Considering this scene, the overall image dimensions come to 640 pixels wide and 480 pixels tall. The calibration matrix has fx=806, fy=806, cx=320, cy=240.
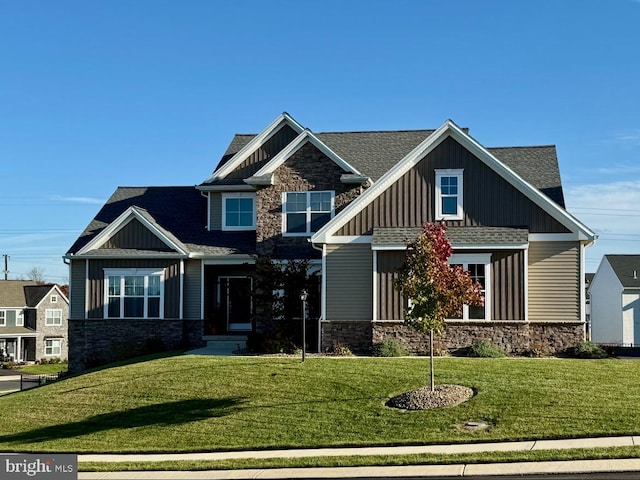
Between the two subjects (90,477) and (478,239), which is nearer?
(90,477)

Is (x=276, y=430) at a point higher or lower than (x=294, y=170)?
lower

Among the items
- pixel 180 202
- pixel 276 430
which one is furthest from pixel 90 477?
pixel 180 202

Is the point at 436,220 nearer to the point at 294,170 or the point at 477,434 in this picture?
the point at 294,170

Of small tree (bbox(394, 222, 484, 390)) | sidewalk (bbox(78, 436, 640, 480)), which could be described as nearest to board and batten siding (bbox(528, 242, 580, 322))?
small tree (bbox(394, 222, 484, 390))

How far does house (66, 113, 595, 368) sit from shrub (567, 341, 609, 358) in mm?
574

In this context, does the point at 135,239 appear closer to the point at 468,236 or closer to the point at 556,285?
the point at 468,236

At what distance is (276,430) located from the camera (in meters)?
18.5

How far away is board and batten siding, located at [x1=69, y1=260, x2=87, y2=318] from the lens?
3309cm

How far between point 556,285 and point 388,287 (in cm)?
559

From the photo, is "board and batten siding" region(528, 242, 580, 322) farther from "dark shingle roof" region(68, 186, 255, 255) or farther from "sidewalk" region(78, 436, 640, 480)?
"dark shingle roof" region(68, 186, 255, 255)

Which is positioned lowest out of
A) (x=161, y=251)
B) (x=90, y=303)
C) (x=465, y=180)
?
(x=90, y=303)

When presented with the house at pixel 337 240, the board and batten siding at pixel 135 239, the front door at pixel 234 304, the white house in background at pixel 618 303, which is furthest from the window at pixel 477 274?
the white house in background at pixel 618 303

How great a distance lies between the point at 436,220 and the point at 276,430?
11.8 meters

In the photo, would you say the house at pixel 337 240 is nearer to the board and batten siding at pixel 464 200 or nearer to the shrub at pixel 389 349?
the board and batten siding at pixel 464 200
